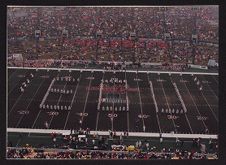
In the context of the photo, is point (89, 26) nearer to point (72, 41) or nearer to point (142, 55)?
point (72, 41)

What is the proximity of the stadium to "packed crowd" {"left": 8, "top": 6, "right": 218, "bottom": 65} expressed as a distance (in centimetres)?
2

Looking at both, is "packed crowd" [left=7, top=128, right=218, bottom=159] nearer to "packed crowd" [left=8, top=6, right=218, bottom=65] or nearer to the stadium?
the stadium

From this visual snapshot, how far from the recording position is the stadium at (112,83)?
364 inches

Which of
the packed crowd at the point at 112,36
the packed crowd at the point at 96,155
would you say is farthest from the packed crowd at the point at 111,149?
the packed crowd at the point at 112,36

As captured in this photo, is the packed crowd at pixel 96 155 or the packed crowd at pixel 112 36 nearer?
the packed crowd at pixel 96 155

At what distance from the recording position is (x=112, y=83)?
952 centimetres

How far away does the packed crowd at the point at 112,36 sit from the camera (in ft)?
30.7

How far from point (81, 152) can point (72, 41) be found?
5.82 feet

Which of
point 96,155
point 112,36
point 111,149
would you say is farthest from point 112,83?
point 96,155

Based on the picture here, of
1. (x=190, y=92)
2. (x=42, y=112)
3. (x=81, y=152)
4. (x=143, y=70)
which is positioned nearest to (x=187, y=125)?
(x=190, y=92)

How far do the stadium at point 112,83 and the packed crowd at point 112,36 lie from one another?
0.02 meters

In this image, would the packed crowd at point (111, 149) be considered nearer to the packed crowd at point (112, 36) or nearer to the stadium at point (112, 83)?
the stadium at point (112, 83)

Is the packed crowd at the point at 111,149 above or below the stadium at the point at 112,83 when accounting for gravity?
below

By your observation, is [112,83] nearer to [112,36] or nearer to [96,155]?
[112,36]
